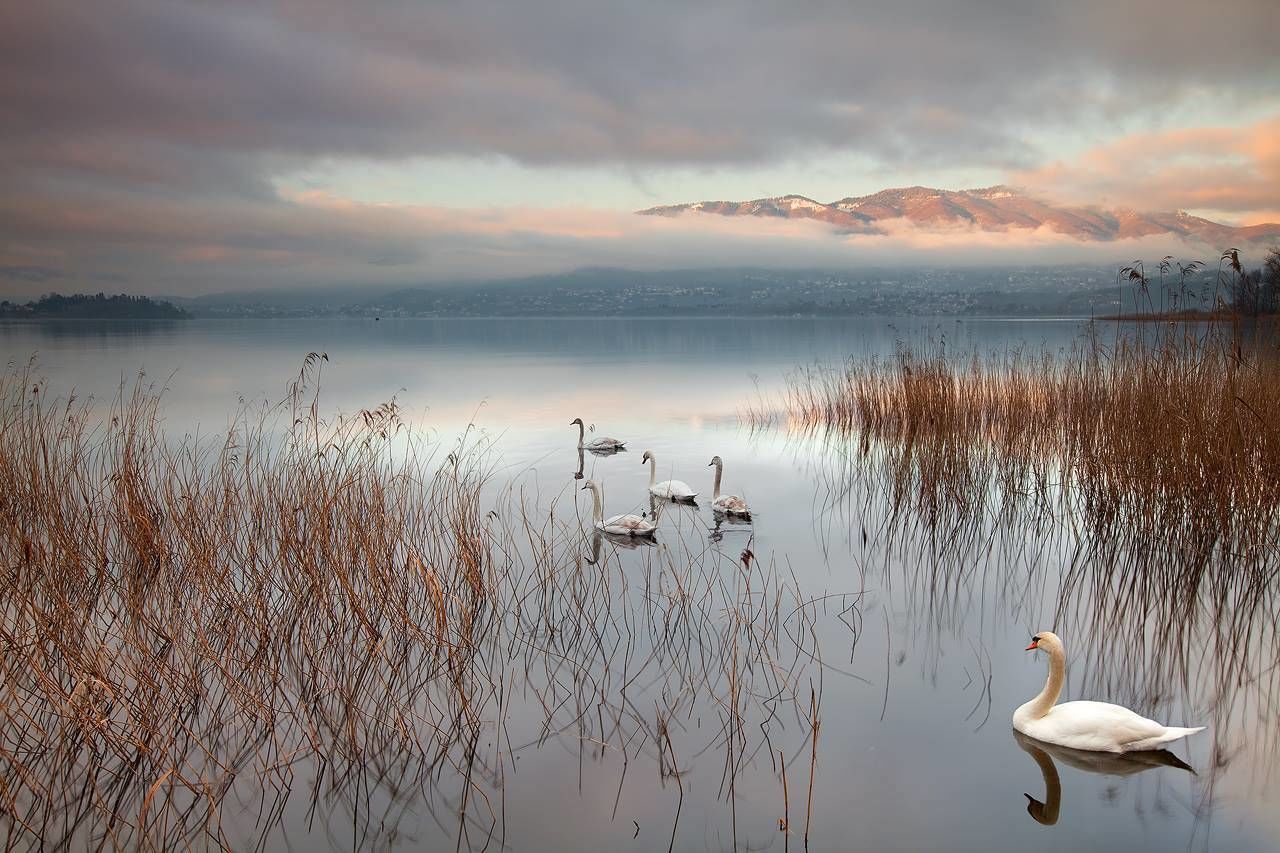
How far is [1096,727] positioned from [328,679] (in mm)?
2963

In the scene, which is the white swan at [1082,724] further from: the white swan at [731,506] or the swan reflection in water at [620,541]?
the white swan at [731,506]

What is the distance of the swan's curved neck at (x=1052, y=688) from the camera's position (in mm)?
3217

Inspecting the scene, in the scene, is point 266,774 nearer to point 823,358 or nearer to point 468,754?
point 468,754

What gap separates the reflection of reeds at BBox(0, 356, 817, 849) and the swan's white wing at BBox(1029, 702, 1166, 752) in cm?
95

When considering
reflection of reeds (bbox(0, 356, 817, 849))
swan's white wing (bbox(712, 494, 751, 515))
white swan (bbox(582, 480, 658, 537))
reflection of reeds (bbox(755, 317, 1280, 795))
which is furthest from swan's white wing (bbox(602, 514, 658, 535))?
reflection of reeds (bbox(755, 317, 1280, 795))

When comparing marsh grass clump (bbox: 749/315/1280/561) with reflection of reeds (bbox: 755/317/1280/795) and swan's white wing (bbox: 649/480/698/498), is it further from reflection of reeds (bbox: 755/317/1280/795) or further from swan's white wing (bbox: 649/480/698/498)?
swan's white wing (bbox: 649/480/698/498)

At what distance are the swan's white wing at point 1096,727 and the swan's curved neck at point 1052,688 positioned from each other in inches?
1.7

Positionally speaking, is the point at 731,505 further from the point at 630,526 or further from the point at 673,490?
the point at 630,526

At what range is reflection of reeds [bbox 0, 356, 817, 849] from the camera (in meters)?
2.78

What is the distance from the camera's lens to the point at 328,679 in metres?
3.51

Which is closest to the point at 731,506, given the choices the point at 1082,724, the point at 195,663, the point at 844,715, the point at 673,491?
the point at 673,491

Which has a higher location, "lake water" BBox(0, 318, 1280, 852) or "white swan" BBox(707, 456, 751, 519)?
"white swan" BBox(707, 456, 751, 519)

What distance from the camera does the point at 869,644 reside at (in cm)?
423

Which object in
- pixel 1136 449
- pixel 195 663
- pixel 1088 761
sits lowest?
pixel 1088 761
